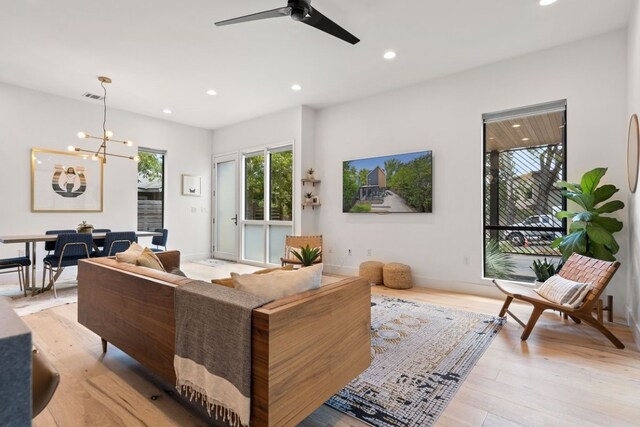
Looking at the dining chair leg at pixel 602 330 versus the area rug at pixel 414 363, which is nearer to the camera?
the area rug at pixel 414 363

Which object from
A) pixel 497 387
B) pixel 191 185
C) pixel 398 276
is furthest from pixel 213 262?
pixel 497 387

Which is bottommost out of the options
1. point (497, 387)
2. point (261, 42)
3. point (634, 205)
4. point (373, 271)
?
point (497, 387)

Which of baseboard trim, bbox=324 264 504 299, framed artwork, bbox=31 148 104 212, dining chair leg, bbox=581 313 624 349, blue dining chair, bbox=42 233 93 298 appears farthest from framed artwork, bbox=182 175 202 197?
dining chair leg, bbox=581 313 624 349

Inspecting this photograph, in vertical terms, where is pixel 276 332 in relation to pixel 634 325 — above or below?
above

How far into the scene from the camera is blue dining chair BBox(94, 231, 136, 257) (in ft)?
14.1

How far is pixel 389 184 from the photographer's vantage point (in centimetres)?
494

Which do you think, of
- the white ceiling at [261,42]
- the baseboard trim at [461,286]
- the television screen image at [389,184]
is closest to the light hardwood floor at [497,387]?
the baseboard trim at [461,286]

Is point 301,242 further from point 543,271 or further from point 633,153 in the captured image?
point 633,153

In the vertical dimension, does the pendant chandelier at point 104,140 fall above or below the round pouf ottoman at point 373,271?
above

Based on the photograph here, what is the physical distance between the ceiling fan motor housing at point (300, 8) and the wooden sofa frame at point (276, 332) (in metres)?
2.12

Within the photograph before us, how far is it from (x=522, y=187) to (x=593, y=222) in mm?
1034

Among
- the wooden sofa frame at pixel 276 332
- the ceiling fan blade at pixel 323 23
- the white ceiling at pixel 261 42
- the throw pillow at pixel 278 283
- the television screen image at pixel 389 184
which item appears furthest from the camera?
the television screen image at pixel 389 184

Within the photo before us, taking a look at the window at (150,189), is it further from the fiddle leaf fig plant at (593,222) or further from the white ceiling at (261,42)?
the fiddle leaf fig plant at (593,222)

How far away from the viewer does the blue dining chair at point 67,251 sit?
391 centimetres
